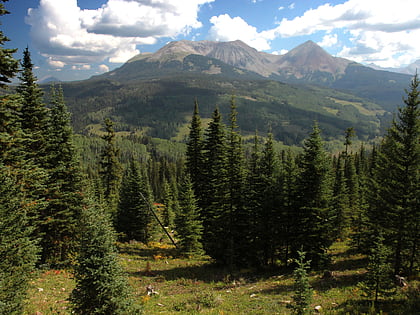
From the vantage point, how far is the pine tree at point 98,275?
10.2m

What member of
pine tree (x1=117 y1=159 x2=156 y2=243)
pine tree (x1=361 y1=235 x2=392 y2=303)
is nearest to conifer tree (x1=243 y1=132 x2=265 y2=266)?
pine tree (x1=361 y1=235 x2=392 y2=303)

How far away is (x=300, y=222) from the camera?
23609 millimetres

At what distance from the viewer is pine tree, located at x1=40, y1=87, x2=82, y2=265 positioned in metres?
22.1

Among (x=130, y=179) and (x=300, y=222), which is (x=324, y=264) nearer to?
(x=300, y=222)

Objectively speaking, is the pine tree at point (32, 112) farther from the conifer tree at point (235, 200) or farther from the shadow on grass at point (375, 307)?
the shadow on grass at point (375, 307)

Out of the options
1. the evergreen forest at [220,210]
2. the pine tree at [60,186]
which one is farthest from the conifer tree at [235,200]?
the pine tree at [60,186]

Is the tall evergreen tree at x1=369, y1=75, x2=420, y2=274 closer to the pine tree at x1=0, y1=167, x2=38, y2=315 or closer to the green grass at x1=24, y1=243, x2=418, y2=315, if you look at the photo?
the green grass at x1=24, y1=243, x2=418, y2=315

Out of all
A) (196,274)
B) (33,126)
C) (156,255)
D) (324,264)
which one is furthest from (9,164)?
(324,264)

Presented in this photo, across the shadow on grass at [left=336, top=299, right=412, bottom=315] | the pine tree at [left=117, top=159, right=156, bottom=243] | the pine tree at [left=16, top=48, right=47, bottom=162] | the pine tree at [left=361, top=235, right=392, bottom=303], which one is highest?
the pine tree at [left=16, top=48, right=47, bottom=162]

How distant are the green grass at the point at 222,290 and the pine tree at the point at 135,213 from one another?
34.8ft

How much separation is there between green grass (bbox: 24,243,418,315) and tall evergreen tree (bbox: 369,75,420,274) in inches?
145

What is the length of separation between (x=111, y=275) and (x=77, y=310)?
2022mm

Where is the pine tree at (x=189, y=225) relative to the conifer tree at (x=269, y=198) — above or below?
below

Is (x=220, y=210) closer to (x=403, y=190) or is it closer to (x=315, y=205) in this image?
(x=315, y=205)
